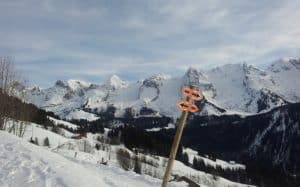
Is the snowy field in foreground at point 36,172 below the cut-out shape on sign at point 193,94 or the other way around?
below

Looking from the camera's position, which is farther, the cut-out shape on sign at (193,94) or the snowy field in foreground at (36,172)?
the snowy field in foreground at (36,172)

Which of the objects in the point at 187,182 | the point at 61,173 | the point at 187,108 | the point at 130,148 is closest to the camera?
the point at 187,108

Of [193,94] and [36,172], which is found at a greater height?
[193,94]

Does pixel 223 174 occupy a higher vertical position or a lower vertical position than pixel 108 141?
lower

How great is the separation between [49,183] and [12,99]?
144 feet

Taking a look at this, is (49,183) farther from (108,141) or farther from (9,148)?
(108,141)

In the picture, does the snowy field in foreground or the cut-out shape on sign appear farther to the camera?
the snowy field in foreground

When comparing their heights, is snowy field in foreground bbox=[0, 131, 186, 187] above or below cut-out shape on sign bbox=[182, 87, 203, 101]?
below

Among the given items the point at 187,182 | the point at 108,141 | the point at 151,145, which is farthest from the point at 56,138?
the point at 187,182

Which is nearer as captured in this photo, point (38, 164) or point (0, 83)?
point (38, 164)

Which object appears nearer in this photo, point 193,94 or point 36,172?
point 193,94

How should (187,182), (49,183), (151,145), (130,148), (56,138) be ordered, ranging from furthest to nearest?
(151,145) → (130,148) → (56,138) → (187,182) → (49,183)

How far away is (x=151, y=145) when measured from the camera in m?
196

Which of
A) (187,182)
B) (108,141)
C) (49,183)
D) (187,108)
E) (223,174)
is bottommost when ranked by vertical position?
(223,174)
